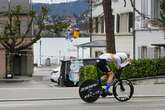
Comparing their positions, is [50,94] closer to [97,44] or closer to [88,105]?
[88,105]

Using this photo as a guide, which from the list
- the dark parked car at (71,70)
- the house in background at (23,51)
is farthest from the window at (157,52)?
the house in background at (23,51)

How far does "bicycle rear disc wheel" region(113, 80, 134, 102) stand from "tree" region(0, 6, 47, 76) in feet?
126

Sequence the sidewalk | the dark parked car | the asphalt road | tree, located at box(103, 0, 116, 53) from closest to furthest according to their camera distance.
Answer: the asphalt road, the sidewalk, tree, located at box(103, 0, 116, 53), the dark parked car

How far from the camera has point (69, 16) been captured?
7106 cm

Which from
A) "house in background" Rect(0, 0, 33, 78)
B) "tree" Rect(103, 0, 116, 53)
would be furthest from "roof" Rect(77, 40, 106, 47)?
"tree" Rect(103, 0, 116, 53)

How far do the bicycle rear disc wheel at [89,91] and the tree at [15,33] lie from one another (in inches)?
1510

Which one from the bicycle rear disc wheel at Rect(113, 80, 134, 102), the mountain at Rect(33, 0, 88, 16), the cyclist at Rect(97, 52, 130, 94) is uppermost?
the mountain at Rect(33, 0, 88, 16)

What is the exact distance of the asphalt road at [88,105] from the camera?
15555 mm

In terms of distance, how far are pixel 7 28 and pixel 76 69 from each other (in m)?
23.6

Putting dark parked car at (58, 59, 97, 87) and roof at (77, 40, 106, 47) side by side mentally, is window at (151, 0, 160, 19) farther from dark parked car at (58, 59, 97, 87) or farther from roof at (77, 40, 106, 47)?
roof at (77, 40, 106, 47)

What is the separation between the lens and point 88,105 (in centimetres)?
1636

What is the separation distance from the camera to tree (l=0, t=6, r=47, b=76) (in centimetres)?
5547

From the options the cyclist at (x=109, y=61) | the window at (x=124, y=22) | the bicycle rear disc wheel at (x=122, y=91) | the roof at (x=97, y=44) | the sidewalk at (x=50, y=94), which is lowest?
the sidewalk at (x=50, y=94)

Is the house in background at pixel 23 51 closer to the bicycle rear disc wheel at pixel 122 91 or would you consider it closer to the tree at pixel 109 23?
the tree at pixel 109 23
